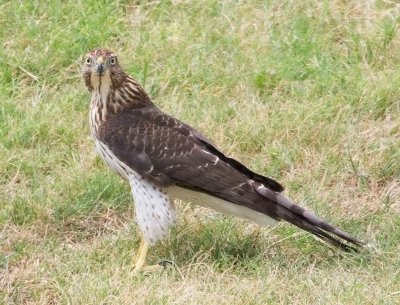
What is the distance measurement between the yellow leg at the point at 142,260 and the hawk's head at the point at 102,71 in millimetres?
991

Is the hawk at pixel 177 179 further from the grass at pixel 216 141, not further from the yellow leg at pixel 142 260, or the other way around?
the grass at pixel 216 141

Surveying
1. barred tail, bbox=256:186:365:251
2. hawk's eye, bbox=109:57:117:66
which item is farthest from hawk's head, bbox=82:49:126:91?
barred tail, bbox=256:186:365:251

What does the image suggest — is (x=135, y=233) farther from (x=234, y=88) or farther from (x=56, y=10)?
(x=56, y=10)

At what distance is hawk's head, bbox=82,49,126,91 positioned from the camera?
25.1 feet

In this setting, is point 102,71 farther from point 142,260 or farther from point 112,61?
point 142,260

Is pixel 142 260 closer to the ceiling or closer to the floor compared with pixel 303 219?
closer to the floor

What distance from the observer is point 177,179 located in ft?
24.1

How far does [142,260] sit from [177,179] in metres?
0.50

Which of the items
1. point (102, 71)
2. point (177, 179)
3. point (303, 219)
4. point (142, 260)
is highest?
point (102, 71)

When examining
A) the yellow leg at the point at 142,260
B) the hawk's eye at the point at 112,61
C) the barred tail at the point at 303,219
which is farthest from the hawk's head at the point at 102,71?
the barred tail at the point at 303,219

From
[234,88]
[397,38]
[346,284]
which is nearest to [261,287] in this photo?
[346,284]

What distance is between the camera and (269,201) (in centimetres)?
733

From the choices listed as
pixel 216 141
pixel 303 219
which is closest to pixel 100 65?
pixel 216 141

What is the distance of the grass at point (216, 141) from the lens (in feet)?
Answer: 23.2
